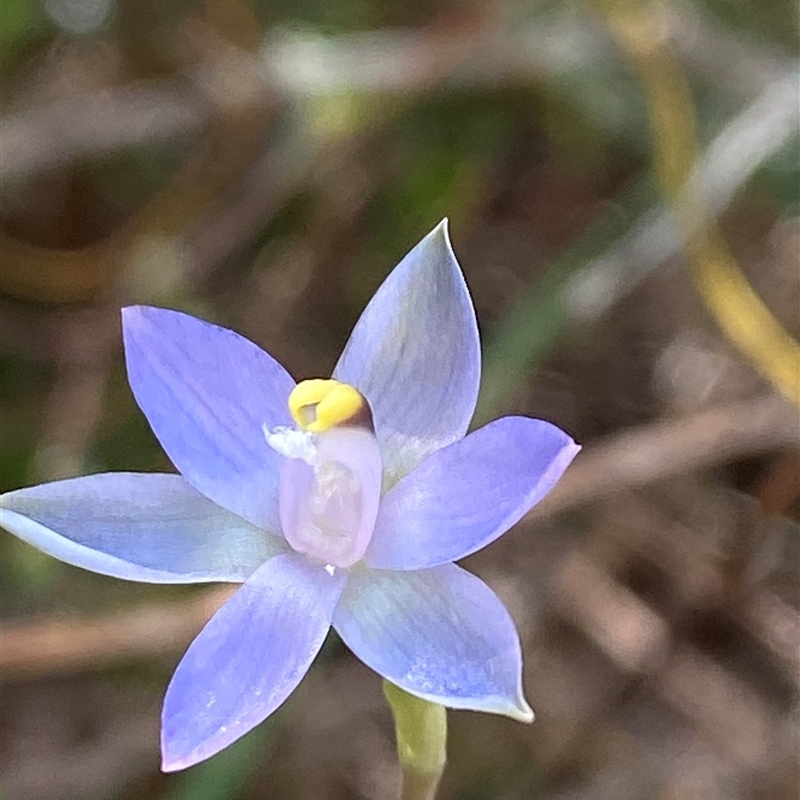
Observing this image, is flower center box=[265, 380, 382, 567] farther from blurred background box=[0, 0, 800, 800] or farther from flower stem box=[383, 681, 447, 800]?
blurred background box=[0, 0, 800, 800]

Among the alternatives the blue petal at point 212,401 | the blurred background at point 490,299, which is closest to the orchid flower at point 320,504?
the blue petal at point 212,401

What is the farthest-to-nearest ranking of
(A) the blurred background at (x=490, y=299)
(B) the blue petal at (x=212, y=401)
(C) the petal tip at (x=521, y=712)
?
(A) the blurred background at (x=490, y=299), (B) the blue petal at (x=212, y=401), (C) the petal tip at (x=521, y=712)

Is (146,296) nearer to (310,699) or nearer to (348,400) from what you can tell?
(310,699)

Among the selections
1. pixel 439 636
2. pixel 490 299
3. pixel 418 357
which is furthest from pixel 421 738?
pixel 490 299

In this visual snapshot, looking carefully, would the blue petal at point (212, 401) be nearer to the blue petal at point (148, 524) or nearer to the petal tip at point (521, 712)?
the blue petal at point (148, 524)

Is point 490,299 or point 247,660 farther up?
point 247,660

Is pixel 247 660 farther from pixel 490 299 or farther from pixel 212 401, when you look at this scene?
pixel 490 299

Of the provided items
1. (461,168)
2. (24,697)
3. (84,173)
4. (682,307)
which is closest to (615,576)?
(682,307)
